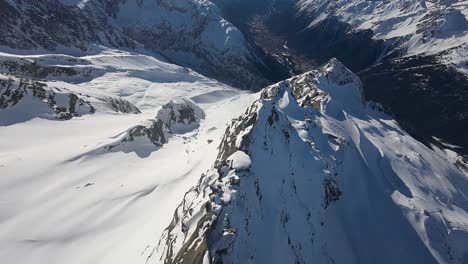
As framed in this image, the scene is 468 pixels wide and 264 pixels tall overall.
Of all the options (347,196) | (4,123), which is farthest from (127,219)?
(4,123)

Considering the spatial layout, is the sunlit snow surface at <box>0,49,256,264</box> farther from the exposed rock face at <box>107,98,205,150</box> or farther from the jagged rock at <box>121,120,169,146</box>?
the exposed rock face at <box>107,98,205,150</box>

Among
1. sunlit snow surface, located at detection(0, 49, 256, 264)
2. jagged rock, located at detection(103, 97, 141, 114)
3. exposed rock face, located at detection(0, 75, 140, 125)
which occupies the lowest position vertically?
jagged rock, located at detection(103, 97, 141, 114)

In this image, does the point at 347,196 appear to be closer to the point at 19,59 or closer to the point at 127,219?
the point at 127,219

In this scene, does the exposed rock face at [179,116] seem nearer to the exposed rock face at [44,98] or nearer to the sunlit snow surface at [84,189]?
the exposed rock face at [44,98]

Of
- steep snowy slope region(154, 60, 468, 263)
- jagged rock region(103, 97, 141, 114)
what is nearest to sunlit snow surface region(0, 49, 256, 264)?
steep snowy slope region(154, 60, 468, 263)

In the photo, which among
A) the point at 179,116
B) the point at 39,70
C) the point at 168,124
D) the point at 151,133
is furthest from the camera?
the point at 39,70

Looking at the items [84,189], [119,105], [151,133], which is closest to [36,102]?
[151,133]

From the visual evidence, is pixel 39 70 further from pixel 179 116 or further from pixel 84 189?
pixel 84 189
